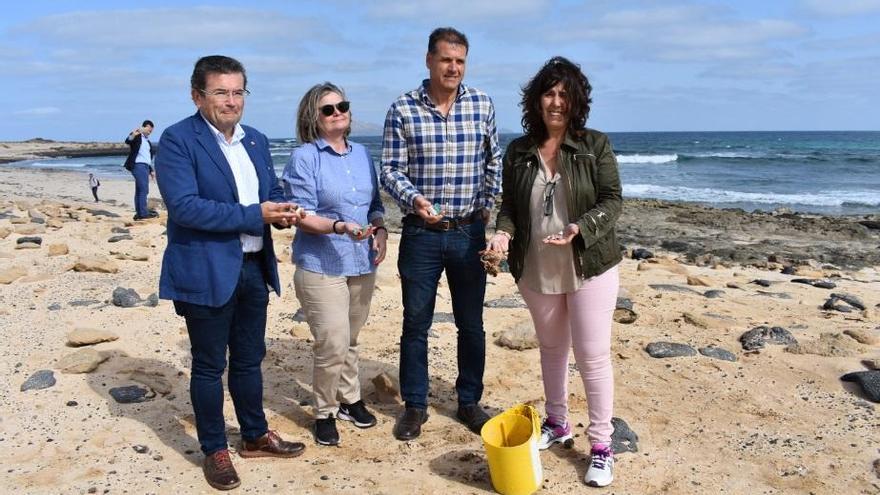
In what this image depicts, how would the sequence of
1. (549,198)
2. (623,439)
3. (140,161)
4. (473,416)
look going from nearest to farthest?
(549,198) → (623,439) → (473,416) → (140,161)

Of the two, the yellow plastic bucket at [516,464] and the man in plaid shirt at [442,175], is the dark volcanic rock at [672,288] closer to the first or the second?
the man in plaid shirt at [442,175]

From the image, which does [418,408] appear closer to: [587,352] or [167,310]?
Answer: [587,352]

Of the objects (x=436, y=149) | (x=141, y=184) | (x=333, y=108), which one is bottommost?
(x=141, y=184)

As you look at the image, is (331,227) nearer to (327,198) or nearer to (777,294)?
(327,198)

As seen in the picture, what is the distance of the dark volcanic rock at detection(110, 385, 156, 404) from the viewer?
4.75m

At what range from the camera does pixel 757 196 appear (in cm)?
2400

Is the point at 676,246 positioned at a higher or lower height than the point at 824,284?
lower

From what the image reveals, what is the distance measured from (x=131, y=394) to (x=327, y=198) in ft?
6.81

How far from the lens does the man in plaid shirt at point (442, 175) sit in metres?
3.97

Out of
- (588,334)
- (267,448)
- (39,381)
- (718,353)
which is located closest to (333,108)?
(588,334)

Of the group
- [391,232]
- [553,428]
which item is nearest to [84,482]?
[553,428]

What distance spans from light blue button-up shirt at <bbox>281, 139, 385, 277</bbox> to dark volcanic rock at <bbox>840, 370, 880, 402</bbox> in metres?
3.38

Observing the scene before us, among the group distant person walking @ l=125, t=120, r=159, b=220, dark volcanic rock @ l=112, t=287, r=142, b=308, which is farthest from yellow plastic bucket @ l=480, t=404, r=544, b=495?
distant person walking @ l=125, t=120, r=159, b=220

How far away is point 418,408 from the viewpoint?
441 centimetres
